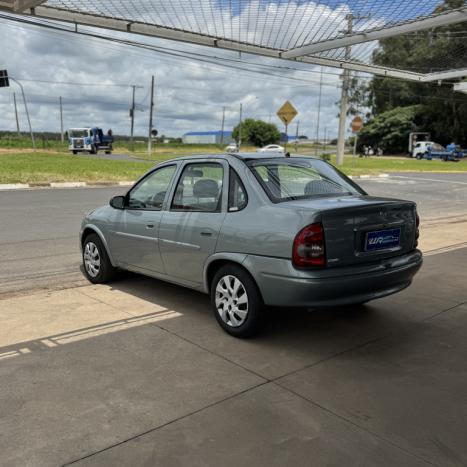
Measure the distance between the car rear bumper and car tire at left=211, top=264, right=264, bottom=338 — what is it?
12cm

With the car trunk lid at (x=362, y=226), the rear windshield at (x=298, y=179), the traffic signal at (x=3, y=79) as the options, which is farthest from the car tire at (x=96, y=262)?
the traffic signal at (x=3, y=79)

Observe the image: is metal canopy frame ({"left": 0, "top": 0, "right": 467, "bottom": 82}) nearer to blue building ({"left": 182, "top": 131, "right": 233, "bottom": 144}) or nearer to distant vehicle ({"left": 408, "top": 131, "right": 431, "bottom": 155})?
distant vehicle ({"left": 408, "top": 131, "right": 431, "bottom": 155})

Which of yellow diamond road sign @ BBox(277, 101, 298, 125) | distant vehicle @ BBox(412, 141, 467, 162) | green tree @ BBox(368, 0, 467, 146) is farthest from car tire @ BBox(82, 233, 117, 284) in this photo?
distant vehicle @ BBox(412, 141, 467, 162)

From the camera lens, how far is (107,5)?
7973 mm

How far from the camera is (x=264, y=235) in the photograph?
407cm

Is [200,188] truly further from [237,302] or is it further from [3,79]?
[3,79]

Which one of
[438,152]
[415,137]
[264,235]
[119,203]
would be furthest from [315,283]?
[415,137]

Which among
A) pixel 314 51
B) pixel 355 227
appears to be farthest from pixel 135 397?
pixel 314 51

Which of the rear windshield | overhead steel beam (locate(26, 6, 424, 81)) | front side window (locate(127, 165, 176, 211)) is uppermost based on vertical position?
overhead steel beam (locate(26, 6, 424, 81))

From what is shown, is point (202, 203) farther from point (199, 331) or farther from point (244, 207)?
point (199, 331)

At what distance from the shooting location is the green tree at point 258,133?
11256 cm

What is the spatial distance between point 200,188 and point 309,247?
1.39 metres

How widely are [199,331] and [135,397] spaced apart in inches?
49.9

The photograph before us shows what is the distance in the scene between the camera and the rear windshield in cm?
448
